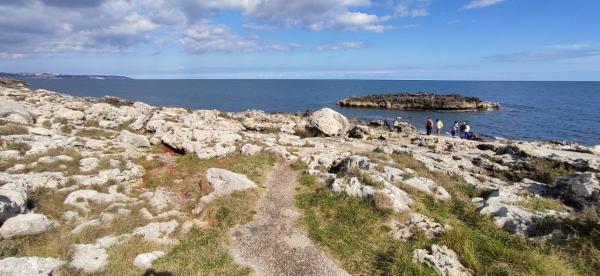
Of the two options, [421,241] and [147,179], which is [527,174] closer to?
[421,241]

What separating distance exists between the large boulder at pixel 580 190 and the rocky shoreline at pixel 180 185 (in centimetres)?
6

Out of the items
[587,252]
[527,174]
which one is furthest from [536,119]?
[587,252]

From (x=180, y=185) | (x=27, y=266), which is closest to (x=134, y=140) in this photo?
(x=180, y=185)

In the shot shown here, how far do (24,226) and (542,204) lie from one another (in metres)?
24.4

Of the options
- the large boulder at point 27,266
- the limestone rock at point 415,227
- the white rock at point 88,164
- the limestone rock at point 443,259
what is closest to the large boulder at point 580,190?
the limestone rock at point 415,227

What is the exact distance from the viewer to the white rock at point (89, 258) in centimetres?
1252

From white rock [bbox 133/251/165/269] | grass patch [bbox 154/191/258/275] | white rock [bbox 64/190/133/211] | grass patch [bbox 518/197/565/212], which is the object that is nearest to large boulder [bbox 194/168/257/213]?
grass patch [bbox 154/191/258/275]

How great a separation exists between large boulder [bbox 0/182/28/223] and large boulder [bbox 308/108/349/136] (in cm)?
2818

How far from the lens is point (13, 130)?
2766 cm

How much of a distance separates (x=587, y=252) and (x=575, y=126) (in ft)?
260

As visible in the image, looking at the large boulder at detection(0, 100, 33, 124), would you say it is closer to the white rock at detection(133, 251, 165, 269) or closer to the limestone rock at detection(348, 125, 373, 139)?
the white rock at detection(133, 251, 165, 269)

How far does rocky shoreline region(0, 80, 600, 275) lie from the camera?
14.5 metres

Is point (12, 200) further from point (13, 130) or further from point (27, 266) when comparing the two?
point (13, 130)

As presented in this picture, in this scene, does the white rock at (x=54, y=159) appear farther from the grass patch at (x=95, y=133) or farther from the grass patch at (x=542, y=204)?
the grass patch at (x=542, y=204)
